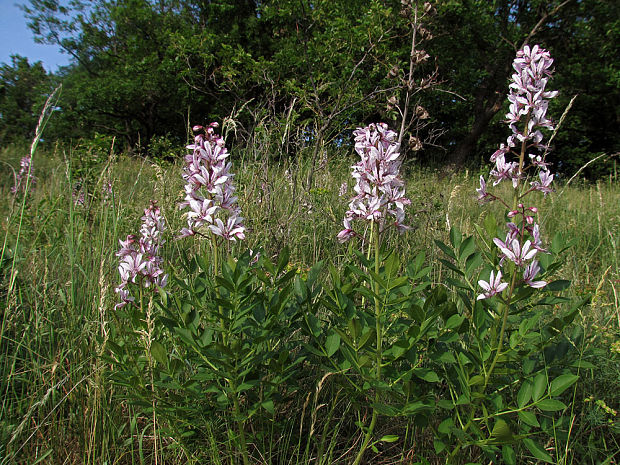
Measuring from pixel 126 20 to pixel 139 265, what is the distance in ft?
56.6

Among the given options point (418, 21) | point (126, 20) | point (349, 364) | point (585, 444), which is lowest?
point (585, 444)

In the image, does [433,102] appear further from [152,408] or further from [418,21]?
[152,408]

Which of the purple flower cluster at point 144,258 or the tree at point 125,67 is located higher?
the tree at point 125,67

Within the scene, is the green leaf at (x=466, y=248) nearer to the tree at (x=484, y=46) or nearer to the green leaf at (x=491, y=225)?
the green leaf at (x=491, y=225)

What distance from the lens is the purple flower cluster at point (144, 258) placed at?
155 centimetres

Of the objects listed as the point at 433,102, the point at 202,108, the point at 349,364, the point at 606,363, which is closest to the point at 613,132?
the point at 433,102

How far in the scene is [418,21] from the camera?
306 cm

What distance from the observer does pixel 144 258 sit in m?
1.60

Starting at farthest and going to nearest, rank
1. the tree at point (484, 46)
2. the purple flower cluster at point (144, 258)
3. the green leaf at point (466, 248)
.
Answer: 1. the tree at point (484, 46)
2. the purple flower cluster at point (144, 258)
3. the green leaf at point (466, 248)

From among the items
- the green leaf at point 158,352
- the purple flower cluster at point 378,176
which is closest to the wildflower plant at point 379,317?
the purple flower cluster at point 378,176

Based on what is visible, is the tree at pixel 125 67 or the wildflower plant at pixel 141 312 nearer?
the wildflower plant at pixel 141 312

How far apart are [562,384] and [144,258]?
1461 mm

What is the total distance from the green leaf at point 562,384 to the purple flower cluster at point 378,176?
638 mm

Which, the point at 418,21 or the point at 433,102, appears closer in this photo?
the point at 418,21
